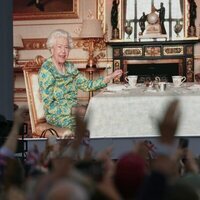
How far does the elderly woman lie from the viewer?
3902mm

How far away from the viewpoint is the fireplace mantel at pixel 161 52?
8914 mm

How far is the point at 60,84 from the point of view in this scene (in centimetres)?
394

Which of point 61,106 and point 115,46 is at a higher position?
point 115,46

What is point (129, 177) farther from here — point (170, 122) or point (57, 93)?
point (57, 93)

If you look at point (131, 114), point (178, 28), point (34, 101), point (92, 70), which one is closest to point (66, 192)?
point (131, 114)

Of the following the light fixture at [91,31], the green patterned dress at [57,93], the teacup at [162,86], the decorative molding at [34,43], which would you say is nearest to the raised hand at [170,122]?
the teacup at [162,86]

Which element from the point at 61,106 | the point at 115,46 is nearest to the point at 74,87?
the point at 61,106

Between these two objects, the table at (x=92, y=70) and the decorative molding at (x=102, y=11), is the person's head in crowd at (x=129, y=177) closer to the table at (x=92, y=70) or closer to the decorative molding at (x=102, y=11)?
the table at (x=92, y=70)

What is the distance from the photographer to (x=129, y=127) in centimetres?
299

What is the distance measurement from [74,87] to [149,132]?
3.82ft

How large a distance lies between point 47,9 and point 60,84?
5751 millimetres

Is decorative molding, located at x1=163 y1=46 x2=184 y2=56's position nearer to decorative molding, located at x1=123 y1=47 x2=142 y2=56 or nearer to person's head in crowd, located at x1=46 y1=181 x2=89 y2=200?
decorative molding, located at x1=123 y1=47 x2=142 y2=56

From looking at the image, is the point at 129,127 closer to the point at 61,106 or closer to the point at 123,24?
the point at 61,106

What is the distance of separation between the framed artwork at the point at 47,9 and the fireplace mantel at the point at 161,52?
3.39 feet
